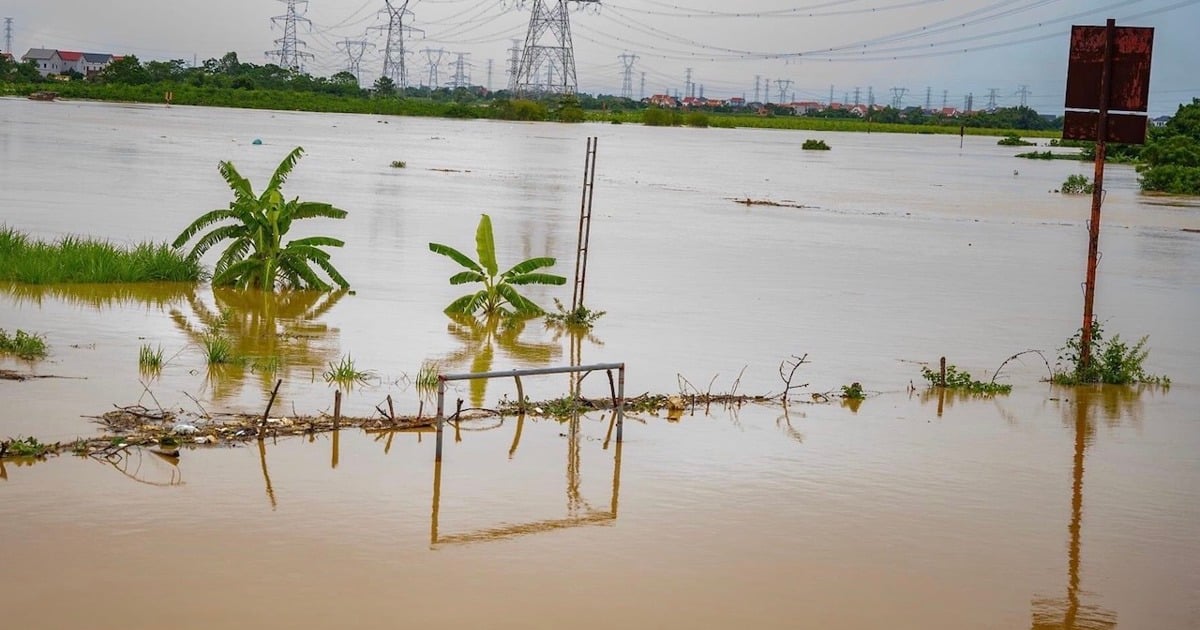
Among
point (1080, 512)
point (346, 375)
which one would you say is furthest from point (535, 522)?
point (346, 375)

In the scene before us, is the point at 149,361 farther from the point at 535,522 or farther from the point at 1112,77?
the point at 1112,77

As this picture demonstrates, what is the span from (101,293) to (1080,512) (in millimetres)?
10902

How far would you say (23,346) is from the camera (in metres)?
11.3

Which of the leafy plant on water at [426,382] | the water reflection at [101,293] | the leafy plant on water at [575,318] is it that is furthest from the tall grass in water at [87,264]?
the leafy plant on water at [426,382]

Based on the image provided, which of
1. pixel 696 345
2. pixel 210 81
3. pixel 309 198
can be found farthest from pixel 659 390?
pixel 210 81

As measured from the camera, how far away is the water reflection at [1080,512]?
22.6 feet

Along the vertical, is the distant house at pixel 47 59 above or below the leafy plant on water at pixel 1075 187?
above

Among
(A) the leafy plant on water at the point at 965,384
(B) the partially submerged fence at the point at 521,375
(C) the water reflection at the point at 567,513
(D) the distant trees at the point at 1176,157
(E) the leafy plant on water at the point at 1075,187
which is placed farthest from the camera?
(D) the distant trees at the point at 1176,157

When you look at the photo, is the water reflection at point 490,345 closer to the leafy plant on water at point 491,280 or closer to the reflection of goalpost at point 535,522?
the leafy plant on water at point 491,280

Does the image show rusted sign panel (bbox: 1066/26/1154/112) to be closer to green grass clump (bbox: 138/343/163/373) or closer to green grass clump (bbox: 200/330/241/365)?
green grass clump (bbox: 200/330/241/365)

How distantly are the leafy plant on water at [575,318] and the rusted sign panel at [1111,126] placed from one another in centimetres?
517

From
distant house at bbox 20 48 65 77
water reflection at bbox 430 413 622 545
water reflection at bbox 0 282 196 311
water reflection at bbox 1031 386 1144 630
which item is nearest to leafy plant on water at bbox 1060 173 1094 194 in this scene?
water reflection at bbox 1031 386 1144 630

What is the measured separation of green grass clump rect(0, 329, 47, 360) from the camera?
442 inches

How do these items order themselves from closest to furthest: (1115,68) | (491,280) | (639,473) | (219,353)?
(639,473) < (219,353) < (1115,68) < (491,280)
